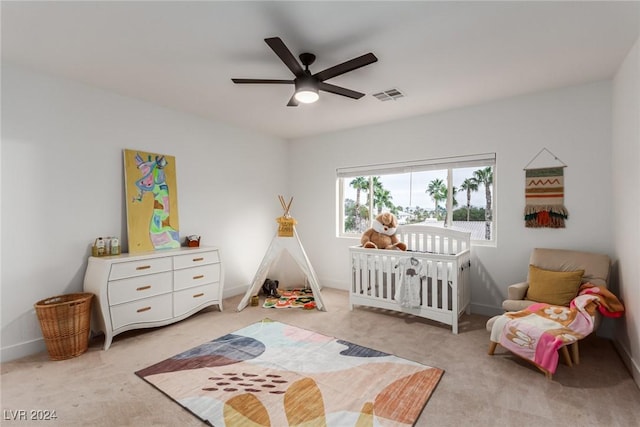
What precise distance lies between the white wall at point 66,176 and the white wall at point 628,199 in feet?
13.5

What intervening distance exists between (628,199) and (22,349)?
197 inches

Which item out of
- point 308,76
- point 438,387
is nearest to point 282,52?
point 308,76

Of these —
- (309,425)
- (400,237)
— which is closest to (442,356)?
(309,425)

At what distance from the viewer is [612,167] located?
9.30ft

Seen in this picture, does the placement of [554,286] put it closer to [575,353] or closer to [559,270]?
[559,270]

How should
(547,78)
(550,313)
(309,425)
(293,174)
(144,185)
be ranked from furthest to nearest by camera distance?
(293,174)
(144,185)
(547,78)
(550,313)
(309,425)

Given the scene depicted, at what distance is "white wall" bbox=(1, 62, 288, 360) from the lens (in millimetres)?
2537

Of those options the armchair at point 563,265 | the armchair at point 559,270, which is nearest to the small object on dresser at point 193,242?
the armchair at point 559,270

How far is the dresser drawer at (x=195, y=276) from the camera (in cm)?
319

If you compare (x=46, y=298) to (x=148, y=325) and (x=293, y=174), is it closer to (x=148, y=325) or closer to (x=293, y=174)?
(x=148, y=325)

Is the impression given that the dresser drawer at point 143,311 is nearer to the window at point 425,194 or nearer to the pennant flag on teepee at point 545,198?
the window at point 425,194

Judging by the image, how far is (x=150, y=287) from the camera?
2.96 m

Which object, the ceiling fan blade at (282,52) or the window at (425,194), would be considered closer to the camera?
the ceiling fan blade at (282,52)

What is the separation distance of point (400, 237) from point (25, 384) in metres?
3.71
